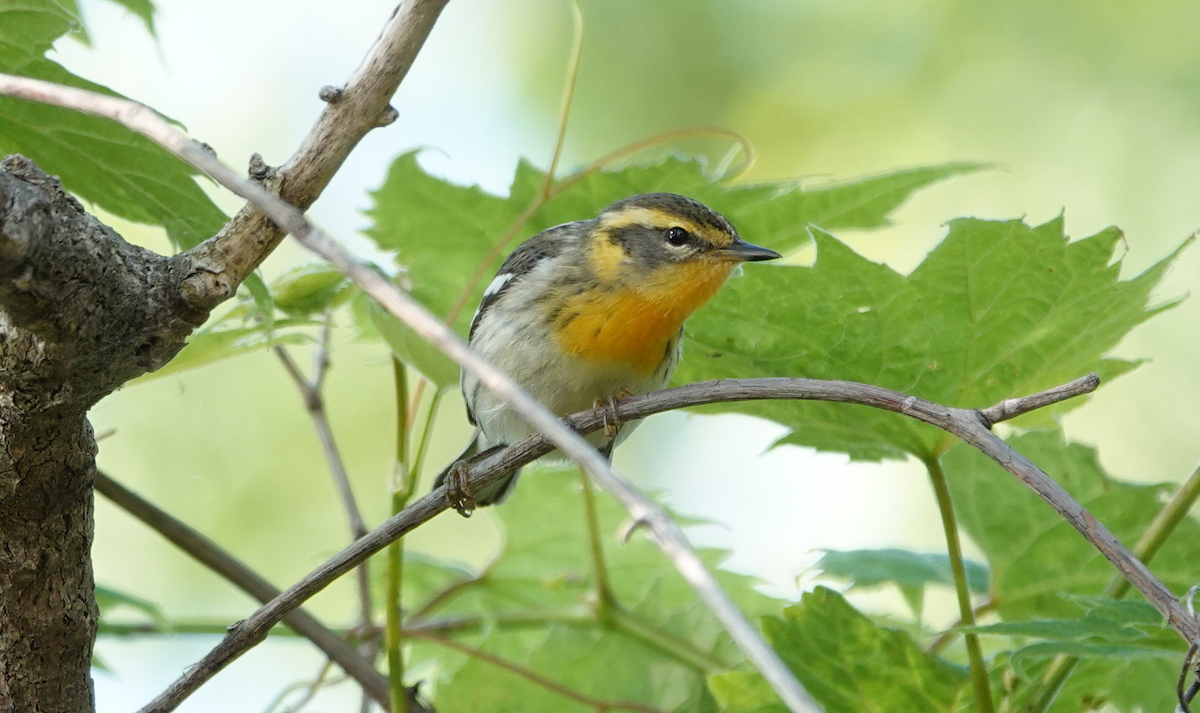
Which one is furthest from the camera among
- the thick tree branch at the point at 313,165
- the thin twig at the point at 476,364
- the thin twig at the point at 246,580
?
the thin twig at the point at 246,580

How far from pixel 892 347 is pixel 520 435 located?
1.70 m

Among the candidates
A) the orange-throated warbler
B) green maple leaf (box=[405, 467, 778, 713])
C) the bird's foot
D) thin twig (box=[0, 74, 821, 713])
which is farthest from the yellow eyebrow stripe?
thin twig (box=[0, 74, 821, 713])

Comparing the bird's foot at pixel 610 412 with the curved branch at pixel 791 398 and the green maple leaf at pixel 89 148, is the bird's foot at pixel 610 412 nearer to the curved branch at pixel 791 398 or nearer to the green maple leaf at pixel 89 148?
the curved branch at pixel 791 398

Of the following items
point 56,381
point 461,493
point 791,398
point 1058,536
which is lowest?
point 791,398

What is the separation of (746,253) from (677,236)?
340 millimetres

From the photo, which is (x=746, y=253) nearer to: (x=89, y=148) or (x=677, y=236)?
(x=677, y=236)

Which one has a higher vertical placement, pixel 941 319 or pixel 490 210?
pixel 490 210

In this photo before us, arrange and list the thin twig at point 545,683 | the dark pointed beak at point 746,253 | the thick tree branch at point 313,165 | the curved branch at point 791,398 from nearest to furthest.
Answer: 1. the curved branch at point 791,398
2. the thick tree branch at point 313,165
3. the thin twig at point 545,683
4. the dark pointed beak at point 746,253

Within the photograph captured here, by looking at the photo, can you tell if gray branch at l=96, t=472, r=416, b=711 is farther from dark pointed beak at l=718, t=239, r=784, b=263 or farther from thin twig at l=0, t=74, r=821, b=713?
dark pointed beak at l=718, t=239, r=784, b=263

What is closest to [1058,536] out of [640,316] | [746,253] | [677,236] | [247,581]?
[746,253]

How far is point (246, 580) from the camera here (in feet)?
7.43

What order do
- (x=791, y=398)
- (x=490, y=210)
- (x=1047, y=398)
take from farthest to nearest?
(x=490, y=210) → (x=791, y=398) → (x=1047, y=398)

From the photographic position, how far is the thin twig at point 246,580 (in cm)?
220

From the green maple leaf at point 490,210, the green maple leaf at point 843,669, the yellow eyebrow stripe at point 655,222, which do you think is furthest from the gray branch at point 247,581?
the yellow eyebrow stripe at point 655,222
